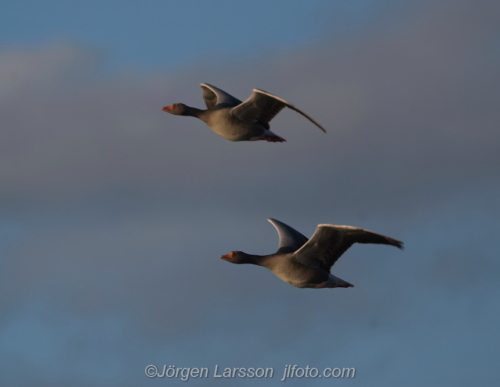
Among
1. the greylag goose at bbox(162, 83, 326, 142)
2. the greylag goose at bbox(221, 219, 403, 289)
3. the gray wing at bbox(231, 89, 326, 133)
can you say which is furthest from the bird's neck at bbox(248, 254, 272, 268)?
the gray wing at bbox(231, 89, 326, 133)

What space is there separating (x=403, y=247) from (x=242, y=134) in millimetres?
7907

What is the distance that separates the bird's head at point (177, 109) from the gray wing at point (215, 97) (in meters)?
1.09

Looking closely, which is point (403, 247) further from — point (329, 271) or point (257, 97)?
point (257, 97)

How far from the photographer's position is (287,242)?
33.4 meters

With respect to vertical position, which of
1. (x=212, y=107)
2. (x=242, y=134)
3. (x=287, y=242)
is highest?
(x=212, y=107)

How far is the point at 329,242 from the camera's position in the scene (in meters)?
30.1

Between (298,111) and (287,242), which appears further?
(287,242)

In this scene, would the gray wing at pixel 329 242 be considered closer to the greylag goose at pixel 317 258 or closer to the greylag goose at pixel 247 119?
the greylag goose at pixel 317 258

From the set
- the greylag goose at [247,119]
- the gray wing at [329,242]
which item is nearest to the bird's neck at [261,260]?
the gray wing at [329,242]

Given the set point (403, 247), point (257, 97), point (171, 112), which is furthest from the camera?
point (171, 112)

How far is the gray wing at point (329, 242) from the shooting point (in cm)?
2907

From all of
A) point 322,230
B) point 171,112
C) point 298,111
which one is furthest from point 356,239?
point 171,112

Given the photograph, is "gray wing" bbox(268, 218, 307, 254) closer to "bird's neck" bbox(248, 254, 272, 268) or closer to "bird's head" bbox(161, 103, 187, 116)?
Result: "bird's neck" bbox(248, 254, 272, 268)

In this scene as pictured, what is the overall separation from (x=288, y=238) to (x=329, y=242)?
11.7 ft
